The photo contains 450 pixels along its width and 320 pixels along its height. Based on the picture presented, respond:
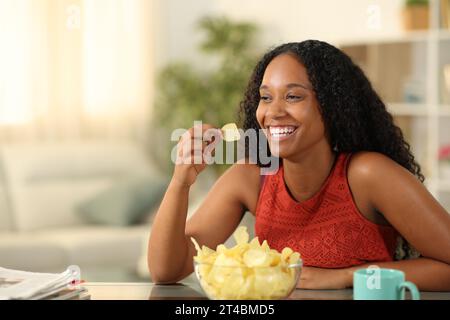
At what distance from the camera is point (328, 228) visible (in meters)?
1.66

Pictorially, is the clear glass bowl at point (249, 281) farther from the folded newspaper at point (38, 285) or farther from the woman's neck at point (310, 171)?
the woman's neck at point (310, 171)

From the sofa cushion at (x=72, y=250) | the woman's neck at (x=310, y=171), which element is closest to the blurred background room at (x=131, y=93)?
the sofa cushion at (x=72, y=250)

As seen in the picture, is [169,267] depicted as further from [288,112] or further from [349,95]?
[349,95]

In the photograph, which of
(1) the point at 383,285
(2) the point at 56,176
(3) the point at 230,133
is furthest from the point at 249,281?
(2) the point at 56,176

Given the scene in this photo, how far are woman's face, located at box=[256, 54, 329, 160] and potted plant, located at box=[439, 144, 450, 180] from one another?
2414 millimetres

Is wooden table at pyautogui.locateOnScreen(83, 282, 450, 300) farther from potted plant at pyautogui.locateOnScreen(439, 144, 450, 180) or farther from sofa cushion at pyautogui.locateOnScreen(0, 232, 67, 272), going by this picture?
potted plant at pyautogui.locateOnScreen(439, 144, 450, 180)

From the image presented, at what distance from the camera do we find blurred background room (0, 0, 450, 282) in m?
3.93

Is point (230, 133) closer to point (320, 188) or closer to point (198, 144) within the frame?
point (198, 144)

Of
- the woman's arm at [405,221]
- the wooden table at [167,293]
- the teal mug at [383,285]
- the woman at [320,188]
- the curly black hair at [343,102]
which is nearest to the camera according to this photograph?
the teal mug at [383,285]

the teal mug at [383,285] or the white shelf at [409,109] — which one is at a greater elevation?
the white shelf at [409,109]

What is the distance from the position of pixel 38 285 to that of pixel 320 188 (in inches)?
27.1

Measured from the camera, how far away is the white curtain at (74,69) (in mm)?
4582

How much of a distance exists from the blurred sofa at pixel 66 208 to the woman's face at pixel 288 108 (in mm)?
2076

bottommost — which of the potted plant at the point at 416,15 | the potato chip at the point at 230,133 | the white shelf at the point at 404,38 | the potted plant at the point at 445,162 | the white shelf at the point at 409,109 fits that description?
the potted plant at the point at 445,162
